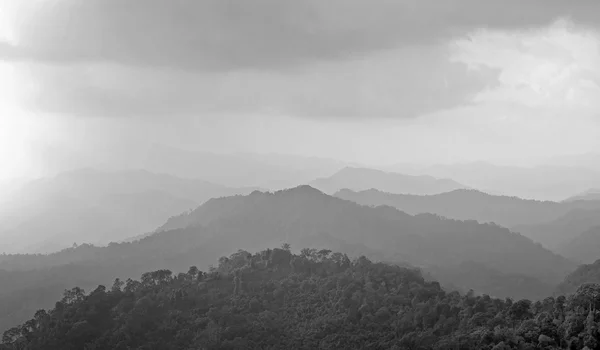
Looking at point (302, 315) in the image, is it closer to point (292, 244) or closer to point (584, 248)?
point (292, 244)

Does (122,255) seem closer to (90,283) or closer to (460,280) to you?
(90,283)

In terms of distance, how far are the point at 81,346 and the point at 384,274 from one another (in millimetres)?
36568

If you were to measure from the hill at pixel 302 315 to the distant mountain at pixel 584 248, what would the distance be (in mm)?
105112

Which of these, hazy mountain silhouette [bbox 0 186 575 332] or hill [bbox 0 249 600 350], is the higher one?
hazy mountain silhouette [bbox 0 186 575 332]

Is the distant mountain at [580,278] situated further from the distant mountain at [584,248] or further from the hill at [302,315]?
the distant mountain at [584,248]

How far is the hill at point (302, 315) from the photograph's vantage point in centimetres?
4966

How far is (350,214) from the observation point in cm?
16000

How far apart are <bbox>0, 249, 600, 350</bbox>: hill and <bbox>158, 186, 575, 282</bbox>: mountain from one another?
65371 mm

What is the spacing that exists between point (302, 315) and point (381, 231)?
→ 9216 cm

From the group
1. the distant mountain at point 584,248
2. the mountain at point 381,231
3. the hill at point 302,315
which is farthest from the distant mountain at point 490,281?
the hill at point 302,315

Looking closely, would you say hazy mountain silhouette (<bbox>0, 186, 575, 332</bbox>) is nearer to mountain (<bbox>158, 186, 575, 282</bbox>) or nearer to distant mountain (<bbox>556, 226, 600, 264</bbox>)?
mountain (<bbox>158, 186, 575, 282</bbox>)

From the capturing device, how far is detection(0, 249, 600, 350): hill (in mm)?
49656

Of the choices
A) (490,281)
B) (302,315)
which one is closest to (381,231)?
(490,281)

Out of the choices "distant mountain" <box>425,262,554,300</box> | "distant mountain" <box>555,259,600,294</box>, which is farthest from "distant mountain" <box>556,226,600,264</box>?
"distant mountain" <box>555,259,600,294</box>
